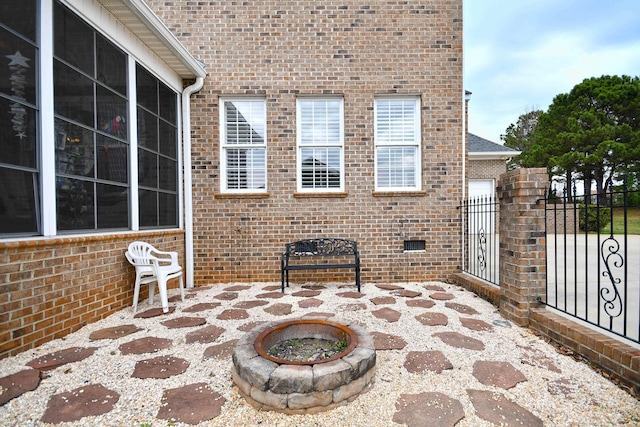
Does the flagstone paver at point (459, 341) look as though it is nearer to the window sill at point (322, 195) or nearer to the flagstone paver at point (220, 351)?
the flagstone paver at point (220, 351)

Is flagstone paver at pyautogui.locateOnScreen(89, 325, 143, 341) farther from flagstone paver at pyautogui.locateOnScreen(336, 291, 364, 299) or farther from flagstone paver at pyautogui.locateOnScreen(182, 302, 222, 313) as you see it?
flagstone paver at pyautogui.locateOnScreen(336, 291, 364, 299)

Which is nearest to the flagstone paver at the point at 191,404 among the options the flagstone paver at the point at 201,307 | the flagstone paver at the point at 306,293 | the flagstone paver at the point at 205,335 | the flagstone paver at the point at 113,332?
the flagstone paver at the point at 205,335

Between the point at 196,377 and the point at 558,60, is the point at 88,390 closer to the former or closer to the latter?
the point at 196,377

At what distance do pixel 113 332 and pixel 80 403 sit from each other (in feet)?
4.20

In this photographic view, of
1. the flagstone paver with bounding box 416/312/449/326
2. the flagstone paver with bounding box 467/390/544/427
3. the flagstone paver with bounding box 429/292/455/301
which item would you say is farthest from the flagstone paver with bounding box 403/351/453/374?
the flagstone paver with bounding box 429/292/455/301

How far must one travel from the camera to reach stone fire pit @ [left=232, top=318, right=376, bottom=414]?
1737 millimetres

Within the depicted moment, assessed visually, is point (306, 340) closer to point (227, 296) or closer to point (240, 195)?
point (227, 296)

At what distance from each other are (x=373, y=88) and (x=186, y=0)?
362 cm

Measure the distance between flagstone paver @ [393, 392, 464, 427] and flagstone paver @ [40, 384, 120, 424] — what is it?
1.84 meters

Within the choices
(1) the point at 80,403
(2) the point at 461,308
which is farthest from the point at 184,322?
(2) the point at 461,308

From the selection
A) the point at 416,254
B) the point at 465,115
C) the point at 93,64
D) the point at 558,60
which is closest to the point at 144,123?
the point at 93,64

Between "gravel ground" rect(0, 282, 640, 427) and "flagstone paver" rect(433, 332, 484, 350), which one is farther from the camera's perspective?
"flagstone paver" rect(433, 332, 484, 350)

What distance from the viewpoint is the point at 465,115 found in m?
5.23

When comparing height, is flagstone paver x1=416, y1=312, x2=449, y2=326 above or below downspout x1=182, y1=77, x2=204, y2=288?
below
